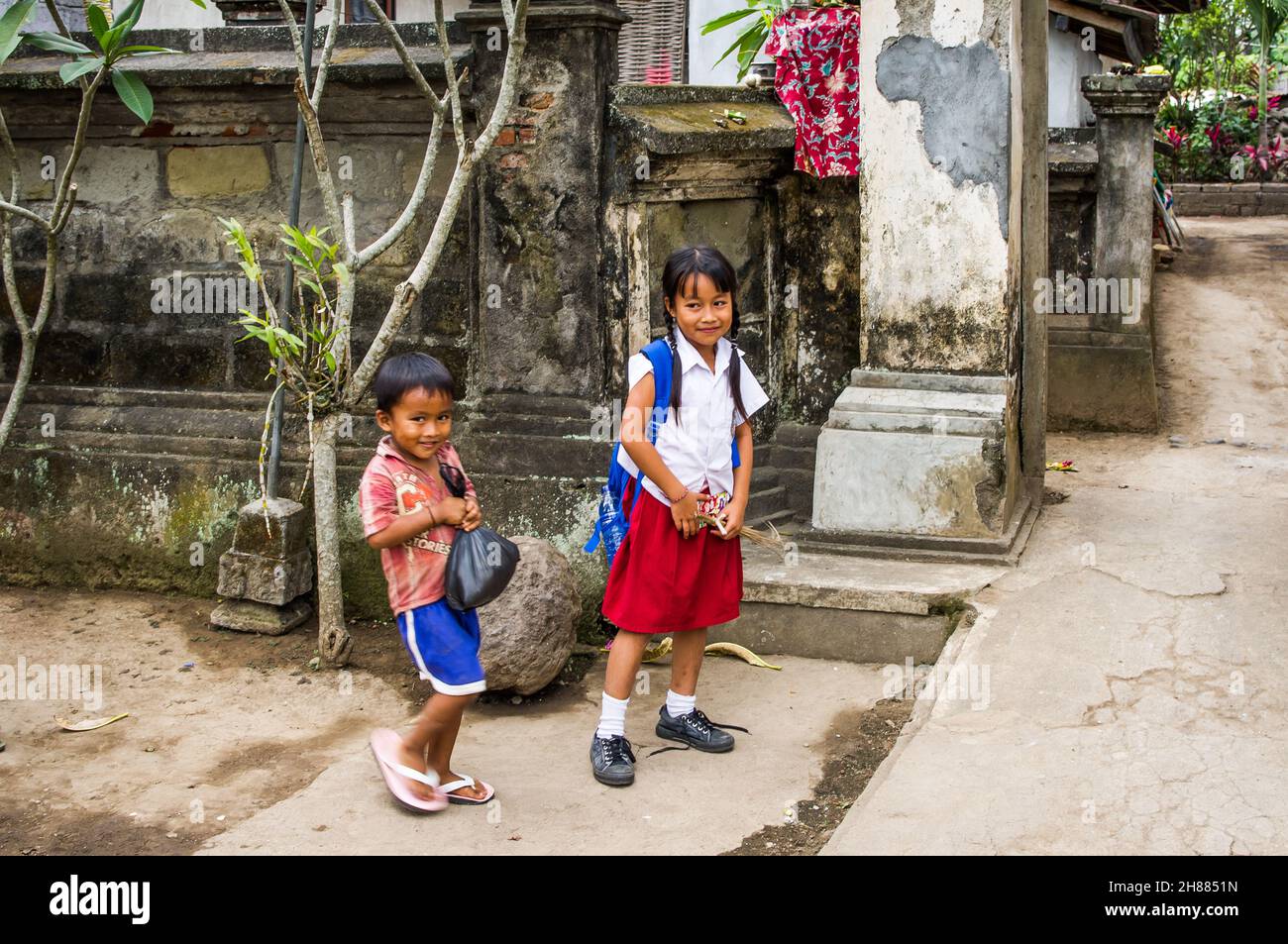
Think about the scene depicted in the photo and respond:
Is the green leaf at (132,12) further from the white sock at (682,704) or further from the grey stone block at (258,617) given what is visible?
the white sock at (682,704)

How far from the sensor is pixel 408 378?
3703mm

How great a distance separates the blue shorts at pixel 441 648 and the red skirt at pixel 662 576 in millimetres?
537

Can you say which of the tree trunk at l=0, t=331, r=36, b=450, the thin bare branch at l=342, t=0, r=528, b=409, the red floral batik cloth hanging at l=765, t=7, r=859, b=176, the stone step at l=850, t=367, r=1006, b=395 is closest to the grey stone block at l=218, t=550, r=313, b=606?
the thin bare branch at l=342, t=0, r=528, b=409

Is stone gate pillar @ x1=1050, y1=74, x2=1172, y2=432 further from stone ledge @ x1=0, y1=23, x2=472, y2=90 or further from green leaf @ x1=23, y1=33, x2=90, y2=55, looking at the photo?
green leaf @ x1=23, y1=33, x2=90, y2=55

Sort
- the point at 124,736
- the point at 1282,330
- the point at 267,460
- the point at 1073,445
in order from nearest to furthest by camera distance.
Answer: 1. the point at 124,736
2. the point at 267,460
3. the point at 1073,445
4. the point at 1282,330

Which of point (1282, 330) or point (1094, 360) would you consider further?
point (1282, 330)

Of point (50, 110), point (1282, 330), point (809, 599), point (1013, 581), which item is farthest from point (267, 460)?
point (1282, 330)

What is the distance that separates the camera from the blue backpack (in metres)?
4.10

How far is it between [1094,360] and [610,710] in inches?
233

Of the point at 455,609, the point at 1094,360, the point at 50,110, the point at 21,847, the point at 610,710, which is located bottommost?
the point at 21,847

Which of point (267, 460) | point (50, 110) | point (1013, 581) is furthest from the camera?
point (50, 110)

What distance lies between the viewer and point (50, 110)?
609 centimetres

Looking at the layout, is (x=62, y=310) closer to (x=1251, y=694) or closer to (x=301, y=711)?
(x=301, y=711)

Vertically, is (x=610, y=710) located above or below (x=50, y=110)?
below
